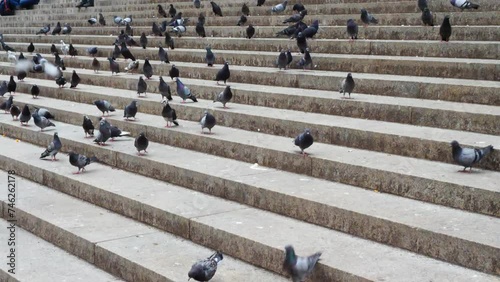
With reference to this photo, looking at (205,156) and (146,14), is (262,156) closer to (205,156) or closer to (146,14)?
(205,156)

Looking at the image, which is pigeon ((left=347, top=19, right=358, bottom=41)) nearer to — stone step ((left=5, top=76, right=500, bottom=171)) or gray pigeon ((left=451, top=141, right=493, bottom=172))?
stone step ((left=5, top=76, right=500, bottom=171))

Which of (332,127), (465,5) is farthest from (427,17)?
(332,127)

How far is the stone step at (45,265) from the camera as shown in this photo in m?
5.59

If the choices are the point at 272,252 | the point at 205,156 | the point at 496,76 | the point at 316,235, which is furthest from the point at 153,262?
the point at 496,76

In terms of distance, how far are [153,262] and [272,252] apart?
0.96 metres

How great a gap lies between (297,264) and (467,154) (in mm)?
2061

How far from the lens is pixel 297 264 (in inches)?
184

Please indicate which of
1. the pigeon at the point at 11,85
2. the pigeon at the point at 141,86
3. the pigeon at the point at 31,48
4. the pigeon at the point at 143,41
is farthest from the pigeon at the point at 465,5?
the pigeon at the point at 31,48

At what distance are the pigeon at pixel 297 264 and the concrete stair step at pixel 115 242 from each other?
408 millimetres

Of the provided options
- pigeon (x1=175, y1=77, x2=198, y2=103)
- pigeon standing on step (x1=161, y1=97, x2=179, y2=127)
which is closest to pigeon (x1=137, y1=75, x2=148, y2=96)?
pigeon (x1=175, y1=77, x2=198, y2=103)

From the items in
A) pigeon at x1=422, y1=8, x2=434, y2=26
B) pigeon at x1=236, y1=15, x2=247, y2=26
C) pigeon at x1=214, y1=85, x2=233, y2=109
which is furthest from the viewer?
pigeon at x1=236, y1=15, x2=247, y2=26

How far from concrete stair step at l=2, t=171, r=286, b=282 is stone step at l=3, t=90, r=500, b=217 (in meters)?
1.09

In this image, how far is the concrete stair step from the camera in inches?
208

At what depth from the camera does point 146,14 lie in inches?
695
